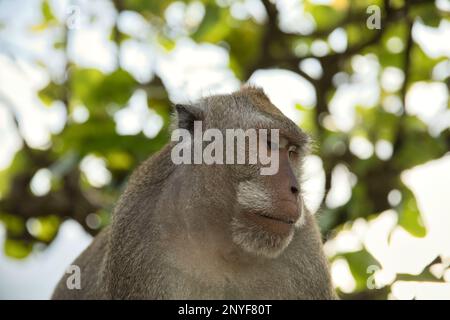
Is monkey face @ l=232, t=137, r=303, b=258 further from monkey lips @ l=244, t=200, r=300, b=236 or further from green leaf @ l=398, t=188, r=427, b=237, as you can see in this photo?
green leaf @ l=398, t=188, r=427, b=237

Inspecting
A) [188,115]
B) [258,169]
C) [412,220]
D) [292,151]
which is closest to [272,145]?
[258,169]

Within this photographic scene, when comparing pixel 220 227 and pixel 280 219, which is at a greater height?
pixel 280 219

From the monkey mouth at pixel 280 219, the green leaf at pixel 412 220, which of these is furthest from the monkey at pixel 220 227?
the green leaf at pixel 412 220

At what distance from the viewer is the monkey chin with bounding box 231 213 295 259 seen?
535cm

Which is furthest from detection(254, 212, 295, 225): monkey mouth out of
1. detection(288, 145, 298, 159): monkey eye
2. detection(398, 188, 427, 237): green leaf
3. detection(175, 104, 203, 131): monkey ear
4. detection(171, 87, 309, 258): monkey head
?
detection(398, 188, 427, 237): green leaf

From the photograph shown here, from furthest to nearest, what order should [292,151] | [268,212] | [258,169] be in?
[292,151]
[258,169]
[268,212]

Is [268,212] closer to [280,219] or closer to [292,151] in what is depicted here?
[280,219]

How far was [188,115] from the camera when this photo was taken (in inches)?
241

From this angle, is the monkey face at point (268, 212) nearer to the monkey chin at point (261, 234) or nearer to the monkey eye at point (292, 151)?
the monkey chin at point (261, 234)

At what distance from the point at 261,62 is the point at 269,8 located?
2.09 feet

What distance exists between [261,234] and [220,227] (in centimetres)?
39
